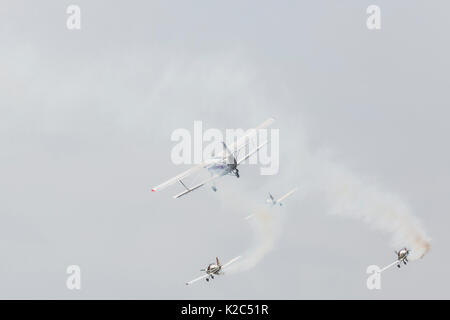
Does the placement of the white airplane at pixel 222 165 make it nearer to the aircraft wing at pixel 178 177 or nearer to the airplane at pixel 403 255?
the aircraft wing at pixel 178 177

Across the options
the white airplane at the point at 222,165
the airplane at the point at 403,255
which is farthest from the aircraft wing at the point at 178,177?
the airplane at the point at 403,255

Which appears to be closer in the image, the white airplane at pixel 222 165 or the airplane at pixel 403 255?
the white airplane at pixel 222 165

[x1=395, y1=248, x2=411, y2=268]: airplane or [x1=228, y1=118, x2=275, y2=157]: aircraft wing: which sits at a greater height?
[x1=228, y1=118, x2=275, y2=157]: aircraft wing

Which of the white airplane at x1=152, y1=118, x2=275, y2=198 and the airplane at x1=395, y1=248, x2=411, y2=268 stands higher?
the white airplane at x1=152, y1=118, x2=275, y2=198

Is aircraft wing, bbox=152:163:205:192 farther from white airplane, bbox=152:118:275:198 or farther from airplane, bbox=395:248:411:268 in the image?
airplane, bbox=395:248:411:268

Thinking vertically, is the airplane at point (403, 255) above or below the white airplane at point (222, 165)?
below

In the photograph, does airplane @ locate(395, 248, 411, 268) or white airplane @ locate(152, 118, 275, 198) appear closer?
white airplane @ locate(152, 118, 275, 198)

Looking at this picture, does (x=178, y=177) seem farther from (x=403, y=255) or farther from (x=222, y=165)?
(x=403, y=255)

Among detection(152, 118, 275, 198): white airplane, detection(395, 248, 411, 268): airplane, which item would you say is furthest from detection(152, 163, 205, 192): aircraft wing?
detection(395, 248, 411, 268): airplane
